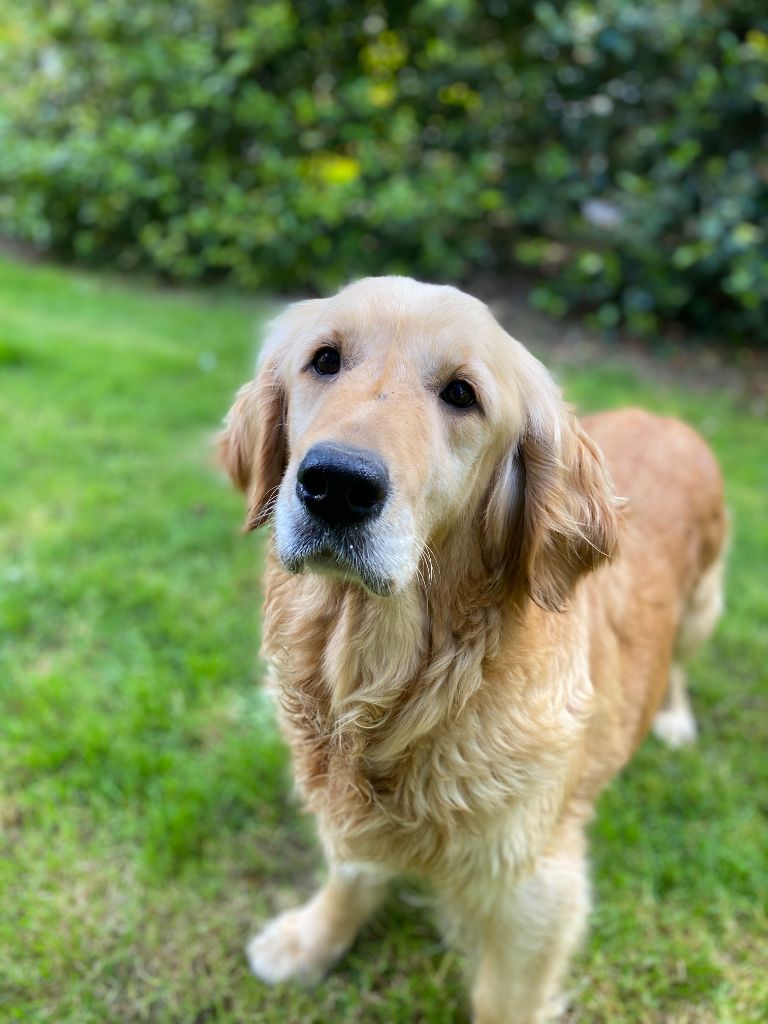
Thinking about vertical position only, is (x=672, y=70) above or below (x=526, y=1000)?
above

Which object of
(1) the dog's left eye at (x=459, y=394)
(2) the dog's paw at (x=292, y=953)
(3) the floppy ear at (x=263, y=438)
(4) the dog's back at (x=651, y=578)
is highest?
(1) the dog's left eye at (x=459, y=394)

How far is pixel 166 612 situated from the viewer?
135 inches

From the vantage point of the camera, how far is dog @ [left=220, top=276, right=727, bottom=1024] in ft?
5.29

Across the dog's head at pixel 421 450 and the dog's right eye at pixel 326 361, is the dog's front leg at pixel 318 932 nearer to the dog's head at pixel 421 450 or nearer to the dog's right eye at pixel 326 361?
the dog's head at pixel 421 450

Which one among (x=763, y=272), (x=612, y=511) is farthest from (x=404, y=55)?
(x=612, y=511)

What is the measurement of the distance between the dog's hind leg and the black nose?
189cm

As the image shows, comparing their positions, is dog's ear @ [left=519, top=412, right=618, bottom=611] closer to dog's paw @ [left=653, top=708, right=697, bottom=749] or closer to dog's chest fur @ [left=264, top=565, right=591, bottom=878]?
dog's chest fur @ [left=264, top=565, right=591, bottom=878]

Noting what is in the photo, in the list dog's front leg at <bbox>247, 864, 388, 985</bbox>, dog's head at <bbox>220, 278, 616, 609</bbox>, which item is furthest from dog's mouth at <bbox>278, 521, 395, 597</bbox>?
dog's front leg at <bbox>247, 864, 388, 985</bbox>

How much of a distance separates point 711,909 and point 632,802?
1.45 ft

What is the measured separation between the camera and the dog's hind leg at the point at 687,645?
3.00 metres

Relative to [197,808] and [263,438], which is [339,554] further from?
[197,808]

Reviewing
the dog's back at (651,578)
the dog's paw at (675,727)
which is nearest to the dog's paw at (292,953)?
the dog's back at (651,578)

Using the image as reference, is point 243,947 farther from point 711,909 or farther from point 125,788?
point 711,909

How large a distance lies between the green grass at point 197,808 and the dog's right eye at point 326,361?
161cm
